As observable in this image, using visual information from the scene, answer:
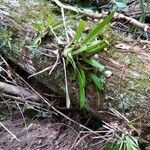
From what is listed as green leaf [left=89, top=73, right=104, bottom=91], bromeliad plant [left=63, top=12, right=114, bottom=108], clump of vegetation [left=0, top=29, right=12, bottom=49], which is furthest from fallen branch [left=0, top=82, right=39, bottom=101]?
green leaf [left=89, top=73, right=104, bottom=91]

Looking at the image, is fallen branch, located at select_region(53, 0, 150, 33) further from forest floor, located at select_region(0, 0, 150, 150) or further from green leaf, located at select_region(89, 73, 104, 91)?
green leaf, located at select_region(89, 73, 104, 91)

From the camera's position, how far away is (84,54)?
2178 mm

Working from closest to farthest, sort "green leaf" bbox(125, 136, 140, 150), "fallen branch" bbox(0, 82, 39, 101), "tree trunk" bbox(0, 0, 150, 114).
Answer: "green leaf" bbox(125, 136, 140, 150) → "tree trunk" bbox(0, 0, 150, 114) → "fallen branch" bbox(0, 82, 39, 101)

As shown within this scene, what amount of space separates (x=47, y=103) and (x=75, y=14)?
2.40ft

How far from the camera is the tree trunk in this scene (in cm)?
212

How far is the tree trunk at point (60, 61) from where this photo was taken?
6.95 ft

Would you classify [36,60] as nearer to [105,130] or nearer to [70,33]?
[70,33]

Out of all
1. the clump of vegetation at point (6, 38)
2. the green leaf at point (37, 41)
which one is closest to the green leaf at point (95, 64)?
the green leaf at point (37, 41)

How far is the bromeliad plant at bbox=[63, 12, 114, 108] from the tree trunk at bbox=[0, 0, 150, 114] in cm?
6

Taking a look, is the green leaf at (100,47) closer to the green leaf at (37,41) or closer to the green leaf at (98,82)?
the green leaf at (98,82)

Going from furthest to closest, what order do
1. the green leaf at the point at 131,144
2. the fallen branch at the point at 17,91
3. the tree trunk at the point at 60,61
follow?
the fallen branch at the point at 17,91 → the tree trunk at the point at 60,61 → the green leaf at the point at 131,144

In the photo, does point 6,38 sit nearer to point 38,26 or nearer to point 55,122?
point 38,26

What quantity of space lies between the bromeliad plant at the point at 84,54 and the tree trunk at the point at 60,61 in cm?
6

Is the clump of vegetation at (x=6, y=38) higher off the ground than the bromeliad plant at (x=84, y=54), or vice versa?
the clump of vegetation at (x=6, y=38)
